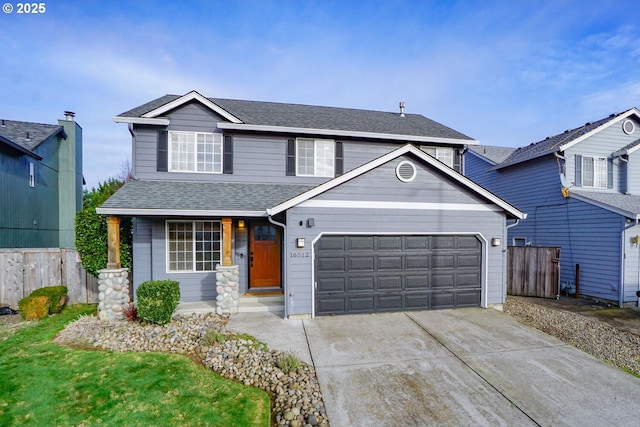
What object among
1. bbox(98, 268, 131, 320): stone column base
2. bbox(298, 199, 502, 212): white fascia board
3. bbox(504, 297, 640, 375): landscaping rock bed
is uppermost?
bbox(298, 199, 502, 212): white fascia board

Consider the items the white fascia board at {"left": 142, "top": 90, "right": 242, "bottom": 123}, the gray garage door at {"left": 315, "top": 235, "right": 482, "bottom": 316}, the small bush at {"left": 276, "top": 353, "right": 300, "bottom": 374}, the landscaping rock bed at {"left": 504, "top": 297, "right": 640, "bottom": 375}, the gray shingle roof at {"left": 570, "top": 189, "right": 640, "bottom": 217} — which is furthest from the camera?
the gray shingle roof at {"left": 570, "top": 189, "right": 640, "bottom": 217}

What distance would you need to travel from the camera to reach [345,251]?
A: 25.2 ft

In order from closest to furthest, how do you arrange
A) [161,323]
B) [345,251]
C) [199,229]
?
[161,323]
[345,251]
[199,229]

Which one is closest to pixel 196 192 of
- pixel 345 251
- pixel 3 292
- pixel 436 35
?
pixel 345 251

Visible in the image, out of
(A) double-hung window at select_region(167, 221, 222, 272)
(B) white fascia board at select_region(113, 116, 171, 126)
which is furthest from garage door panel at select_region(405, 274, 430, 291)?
(B) white fascia board at select_region(113, 116, 171, 126)

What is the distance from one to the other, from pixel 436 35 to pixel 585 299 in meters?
11.3

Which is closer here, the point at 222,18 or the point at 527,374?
the point at 527,374

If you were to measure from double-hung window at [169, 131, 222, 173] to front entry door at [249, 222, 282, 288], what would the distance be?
2.52 metres

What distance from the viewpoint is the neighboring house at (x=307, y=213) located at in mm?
7543

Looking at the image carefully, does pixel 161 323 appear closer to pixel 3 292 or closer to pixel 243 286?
pixel 243 286

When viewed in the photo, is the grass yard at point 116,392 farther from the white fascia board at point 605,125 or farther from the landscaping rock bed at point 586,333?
the white fascia board at point 605,125

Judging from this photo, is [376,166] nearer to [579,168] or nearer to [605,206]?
[605,206]

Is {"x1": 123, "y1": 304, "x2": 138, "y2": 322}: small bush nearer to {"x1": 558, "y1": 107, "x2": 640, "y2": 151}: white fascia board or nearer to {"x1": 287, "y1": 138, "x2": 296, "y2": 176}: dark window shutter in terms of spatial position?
{"x1": 287, "y1": 138, "x2": 296, "y2": 176}: dark window shutter

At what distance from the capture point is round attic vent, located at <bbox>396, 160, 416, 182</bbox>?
7.75 metres
